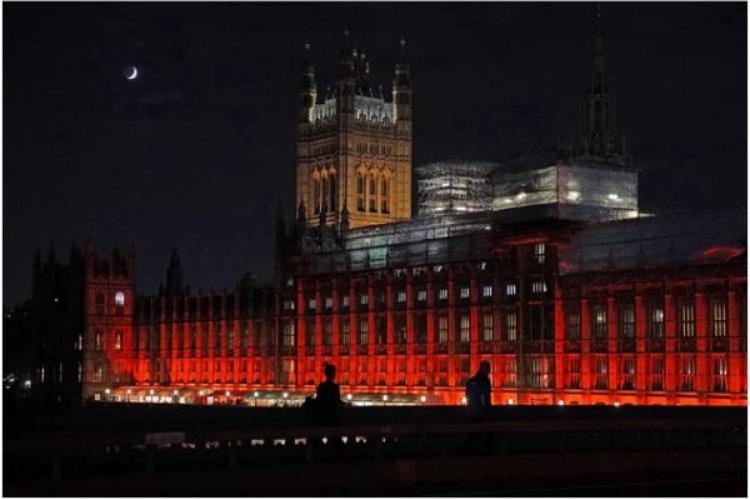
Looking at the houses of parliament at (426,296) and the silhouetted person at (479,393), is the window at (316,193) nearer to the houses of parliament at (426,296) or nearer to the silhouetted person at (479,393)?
the houses of parliament at (426,296)

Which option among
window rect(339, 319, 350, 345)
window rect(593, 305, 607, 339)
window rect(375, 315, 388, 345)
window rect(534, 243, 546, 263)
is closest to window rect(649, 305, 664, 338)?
window rect(593, 305, 607, 339)

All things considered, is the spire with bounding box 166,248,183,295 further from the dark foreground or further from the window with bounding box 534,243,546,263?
the dark foreground

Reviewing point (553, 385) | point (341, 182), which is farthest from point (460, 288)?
point (341, 182)

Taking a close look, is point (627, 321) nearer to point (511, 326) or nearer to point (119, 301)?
point (511, 326)

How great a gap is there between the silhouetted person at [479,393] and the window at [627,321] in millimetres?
61064

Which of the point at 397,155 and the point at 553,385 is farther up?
the point at 397,155

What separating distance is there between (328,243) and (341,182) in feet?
101

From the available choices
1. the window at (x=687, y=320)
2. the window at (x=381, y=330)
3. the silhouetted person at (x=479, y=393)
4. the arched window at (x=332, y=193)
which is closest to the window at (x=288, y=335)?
the window at (x=381, y=330)

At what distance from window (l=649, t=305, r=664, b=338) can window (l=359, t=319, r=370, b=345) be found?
29312mm

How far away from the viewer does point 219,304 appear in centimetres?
13525

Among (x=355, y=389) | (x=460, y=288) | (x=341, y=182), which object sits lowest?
(x=355, y=389)

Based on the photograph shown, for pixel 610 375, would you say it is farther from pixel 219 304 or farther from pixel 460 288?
pixel 219 304

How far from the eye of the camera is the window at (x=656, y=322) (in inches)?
3590

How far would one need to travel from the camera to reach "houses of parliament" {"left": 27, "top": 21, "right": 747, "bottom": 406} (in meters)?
91.7
